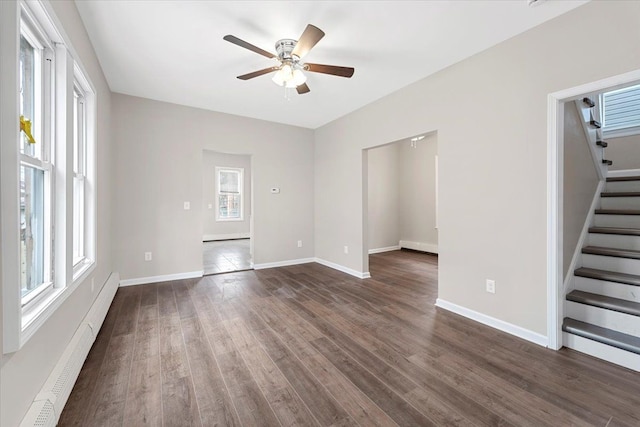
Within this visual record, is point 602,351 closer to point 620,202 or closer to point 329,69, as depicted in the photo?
point 620,202

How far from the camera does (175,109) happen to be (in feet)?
14.2

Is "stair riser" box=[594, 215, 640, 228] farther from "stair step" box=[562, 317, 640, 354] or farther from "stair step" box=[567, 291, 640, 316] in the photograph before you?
"stair step" box=[562, 317, 640, 354]

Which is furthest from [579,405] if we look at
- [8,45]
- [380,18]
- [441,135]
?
[8,45]

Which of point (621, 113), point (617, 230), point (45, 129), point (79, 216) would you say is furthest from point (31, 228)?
point (621, 113)

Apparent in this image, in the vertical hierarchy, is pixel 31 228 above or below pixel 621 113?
below

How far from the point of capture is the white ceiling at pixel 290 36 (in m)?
2.17

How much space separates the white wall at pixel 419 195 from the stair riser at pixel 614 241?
3.46 metres

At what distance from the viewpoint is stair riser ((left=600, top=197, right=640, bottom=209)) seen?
295cm

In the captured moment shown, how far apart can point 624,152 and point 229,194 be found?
904cm

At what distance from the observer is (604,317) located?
2225 millimetres

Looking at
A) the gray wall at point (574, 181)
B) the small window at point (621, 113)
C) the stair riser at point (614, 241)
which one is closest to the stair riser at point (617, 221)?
the gray wall at point (574, 181)

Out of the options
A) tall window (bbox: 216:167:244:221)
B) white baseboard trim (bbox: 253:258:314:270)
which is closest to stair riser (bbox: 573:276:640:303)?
white baseboard trim (bbox: 253:258:314:270)

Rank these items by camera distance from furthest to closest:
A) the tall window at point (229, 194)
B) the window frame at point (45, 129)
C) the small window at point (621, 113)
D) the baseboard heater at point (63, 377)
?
the tall window at point (229, 194) < the small window at point (621, 113) < the window frame at point (45, 129) < the baseboard heater at point (63, 377)

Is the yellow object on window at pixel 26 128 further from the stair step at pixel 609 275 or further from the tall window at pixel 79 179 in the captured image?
the stair step at pixel 609 275
